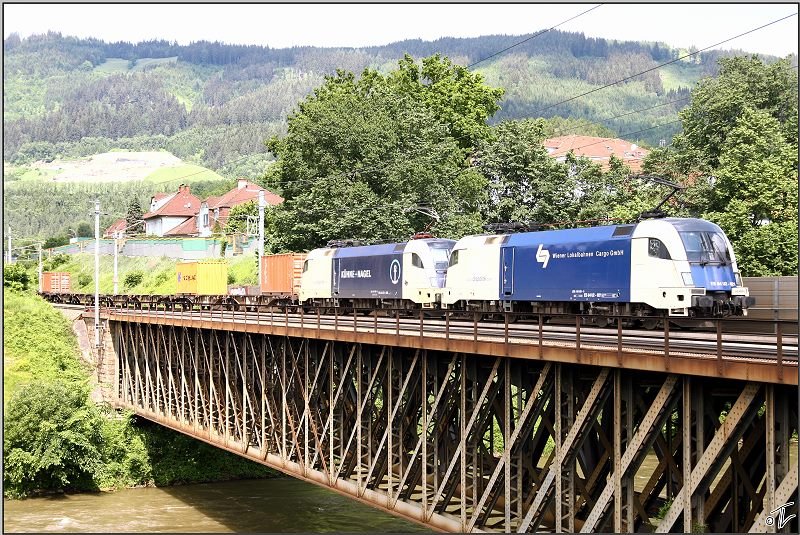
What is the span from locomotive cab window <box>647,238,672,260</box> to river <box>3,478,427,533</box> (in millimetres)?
16904

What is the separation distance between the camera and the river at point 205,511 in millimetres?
42844

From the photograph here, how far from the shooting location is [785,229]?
4956 cm

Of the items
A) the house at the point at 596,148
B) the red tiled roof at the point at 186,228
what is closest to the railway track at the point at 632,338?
the red tiled roof at the point at 186,228

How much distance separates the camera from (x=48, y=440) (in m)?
48.6

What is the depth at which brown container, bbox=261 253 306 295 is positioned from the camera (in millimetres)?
55938

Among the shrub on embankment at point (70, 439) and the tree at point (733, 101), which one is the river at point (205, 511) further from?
the tree at point (733, 101)

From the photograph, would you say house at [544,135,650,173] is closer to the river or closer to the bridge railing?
the river

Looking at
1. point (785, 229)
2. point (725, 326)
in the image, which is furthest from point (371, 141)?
point (725, 326)

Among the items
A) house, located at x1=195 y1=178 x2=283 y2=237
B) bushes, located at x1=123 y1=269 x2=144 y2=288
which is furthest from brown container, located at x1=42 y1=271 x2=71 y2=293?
house, located at x1=195 y1=178 x2=283 y2=237

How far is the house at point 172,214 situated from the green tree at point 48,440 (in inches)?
4615

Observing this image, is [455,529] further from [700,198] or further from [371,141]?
[371,141]

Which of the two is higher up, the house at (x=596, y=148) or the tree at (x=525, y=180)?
the house at (x=596, y=148)

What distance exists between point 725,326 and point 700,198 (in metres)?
32.7
